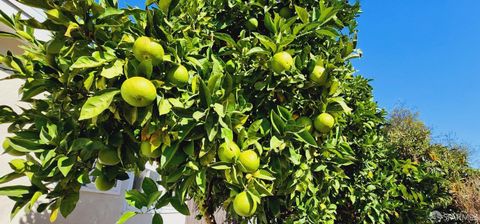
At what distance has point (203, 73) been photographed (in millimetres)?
1737

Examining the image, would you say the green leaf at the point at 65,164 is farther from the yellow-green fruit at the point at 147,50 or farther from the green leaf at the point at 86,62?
the yellow-green fruit at the point at 147,50

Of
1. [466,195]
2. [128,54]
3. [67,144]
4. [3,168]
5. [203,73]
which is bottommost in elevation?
[3,168]

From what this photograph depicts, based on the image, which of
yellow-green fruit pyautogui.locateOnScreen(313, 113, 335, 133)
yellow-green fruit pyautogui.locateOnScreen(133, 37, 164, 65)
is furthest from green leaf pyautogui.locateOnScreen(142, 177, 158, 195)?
yellow-green fruit pyautogui.locateOnScreen(313, 113, 335, 133)

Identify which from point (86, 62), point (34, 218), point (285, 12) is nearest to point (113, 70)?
point (86, 62)

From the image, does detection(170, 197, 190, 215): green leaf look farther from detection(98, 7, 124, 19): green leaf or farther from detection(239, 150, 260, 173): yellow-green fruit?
detection(98, 7, 124, 19): green leaf

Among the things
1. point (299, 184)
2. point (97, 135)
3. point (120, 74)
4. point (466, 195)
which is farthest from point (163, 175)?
point (466, 195)

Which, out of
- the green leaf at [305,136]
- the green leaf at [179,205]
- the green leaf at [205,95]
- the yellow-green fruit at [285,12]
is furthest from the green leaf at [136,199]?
the yellow-green fruit at [285,12]

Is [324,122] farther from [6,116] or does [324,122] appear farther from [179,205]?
[6,116]

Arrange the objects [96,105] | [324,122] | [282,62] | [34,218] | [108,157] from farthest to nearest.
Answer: [34,218] → [324,122] → [282,62] → [108,157] → [96,105]

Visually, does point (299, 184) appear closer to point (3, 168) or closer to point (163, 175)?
point (163, 175)

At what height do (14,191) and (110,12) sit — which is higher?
(110,12)

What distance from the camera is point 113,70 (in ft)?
4.67

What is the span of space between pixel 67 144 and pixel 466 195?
6912 mm

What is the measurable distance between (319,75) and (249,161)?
0.68 m
